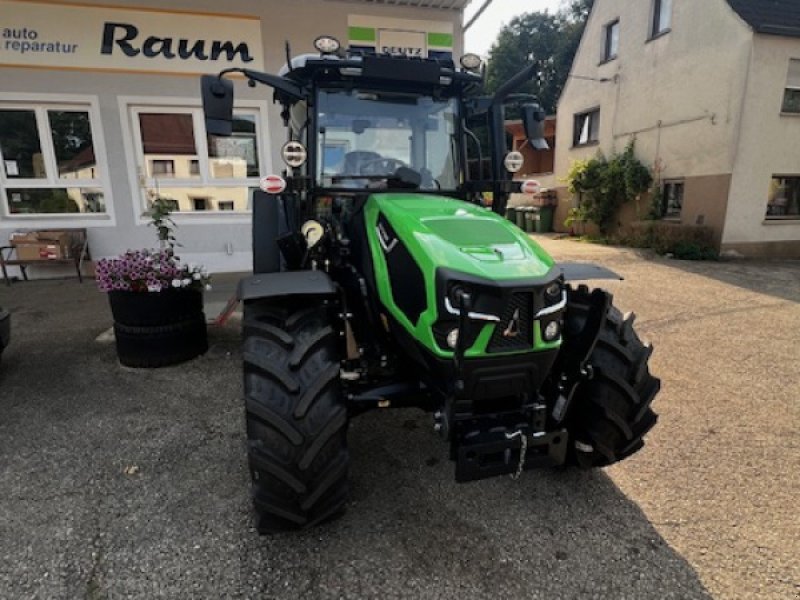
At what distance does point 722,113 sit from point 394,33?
8113 millimetres

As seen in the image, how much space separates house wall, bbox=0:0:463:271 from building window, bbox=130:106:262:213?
157 millimetres

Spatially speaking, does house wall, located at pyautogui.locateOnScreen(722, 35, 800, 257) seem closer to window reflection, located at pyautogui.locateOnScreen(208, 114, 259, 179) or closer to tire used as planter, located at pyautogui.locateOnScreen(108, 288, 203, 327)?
window reflection, located at pyautogui.locateOnScreen(208, 114, 259, 179)

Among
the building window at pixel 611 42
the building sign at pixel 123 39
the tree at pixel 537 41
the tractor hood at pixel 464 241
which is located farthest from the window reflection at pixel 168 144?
the tree at pixel 537 41

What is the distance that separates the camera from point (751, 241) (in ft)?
38.5

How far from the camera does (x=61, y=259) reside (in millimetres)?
7590

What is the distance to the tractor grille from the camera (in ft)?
6.66

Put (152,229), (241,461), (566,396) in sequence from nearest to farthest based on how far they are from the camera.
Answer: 1. (566,396)
2. (241,461)
3. (152,229)

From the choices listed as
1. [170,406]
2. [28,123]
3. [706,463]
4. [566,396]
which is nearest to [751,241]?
[706,463]

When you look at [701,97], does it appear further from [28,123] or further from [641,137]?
[28,123]

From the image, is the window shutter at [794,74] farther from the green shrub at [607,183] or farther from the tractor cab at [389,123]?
the tractor cab at [389,123]

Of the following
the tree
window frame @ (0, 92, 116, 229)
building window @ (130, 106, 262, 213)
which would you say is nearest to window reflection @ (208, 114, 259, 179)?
building window @ (130, 106, 262, 213)

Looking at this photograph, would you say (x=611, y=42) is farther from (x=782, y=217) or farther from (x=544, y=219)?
(x=782, y=217)

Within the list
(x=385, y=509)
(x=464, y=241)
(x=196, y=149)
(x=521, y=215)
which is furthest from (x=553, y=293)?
(x=521, y=215)

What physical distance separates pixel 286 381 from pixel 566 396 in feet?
4.10
